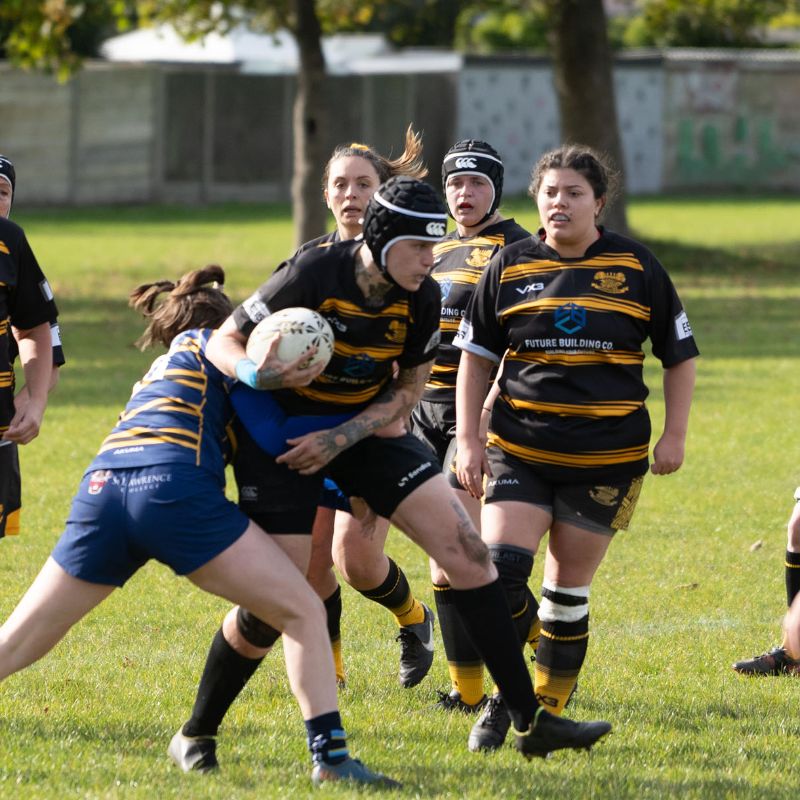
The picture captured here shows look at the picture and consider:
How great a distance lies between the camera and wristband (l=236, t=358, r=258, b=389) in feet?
15.3

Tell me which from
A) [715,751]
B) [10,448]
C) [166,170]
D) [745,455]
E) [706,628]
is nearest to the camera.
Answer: [715,751]

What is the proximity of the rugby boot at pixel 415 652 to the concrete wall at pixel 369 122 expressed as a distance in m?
33.6

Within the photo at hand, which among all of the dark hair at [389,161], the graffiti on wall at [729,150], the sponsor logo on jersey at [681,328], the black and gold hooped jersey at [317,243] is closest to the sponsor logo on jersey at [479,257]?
the dark hair at [389,161]

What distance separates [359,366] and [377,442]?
10.8 inches

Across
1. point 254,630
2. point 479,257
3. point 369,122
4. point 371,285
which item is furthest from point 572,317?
point 369,122

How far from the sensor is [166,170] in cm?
4056

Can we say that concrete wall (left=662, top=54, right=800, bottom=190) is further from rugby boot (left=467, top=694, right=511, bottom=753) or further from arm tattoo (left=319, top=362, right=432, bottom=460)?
arm tattoo (left=319, top=362, right=432, bottom=460)

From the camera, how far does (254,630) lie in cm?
495

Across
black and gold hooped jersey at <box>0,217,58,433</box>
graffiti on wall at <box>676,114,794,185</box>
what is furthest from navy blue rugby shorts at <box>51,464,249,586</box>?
graffiti on wall at <box>676,114,794,185</box>

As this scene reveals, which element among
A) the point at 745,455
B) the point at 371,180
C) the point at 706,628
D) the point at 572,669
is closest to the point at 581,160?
the point at 371,180

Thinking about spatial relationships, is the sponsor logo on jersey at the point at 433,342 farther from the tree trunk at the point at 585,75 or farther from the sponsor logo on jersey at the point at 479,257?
the tree trunk at the point at 585,75

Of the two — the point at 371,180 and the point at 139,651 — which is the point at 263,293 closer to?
the point at 371,180

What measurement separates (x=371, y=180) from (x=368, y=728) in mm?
2205

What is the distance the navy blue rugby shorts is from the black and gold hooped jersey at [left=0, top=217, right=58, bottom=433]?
1262 mm
